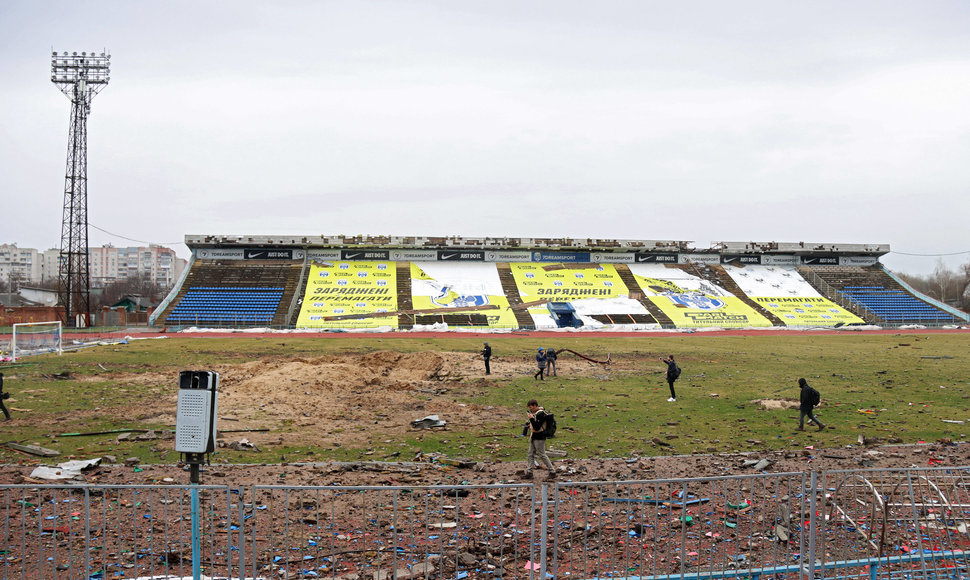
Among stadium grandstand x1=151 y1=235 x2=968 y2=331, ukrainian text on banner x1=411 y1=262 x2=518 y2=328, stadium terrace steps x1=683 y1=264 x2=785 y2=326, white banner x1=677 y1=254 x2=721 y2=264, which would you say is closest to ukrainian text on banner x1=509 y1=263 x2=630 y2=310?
stadium grandstand x1=151 y1=235 x2=968 y2=331

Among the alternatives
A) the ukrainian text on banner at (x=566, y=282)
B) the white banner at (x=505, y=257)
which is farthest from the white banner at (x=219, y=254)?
the ukrainian text on banner at (x=566, y=282)

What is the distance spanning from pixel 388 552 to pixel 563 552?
2171 millimetres

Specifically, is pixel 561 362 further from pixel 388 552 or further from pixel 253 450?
pixel 388 552

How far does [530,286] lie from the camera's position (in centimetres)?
6875

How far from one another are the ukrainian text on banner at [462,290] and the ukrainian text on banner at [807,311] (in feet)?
90.0

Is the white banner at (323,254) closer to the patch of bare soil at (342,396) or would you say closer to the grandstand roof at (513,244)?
the grandstand roof at (513,244)

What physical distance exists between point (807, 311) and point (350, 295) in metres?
46.7

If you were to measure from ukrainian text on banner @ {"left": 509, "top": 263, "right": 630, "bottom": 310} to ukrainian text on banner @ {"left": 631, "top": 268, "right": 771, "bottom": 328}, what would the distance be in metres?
3.35

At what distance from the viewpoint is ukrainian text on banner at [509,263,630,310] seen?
2613 inches

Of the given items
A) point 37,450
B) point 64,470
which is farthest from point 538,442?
point 37,450

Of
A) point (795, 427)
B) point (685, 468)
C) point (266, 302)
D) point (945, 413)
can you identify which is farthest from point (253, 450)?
point (266, 302)

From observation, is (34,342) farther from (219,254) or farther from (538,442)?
(219,254)

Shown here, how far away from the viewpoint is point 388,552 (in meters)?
7.81

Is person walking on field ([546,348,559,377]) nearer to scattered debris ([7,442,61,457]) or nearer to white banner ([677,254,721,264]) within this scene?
scattered debris ([7,442,61,457])
